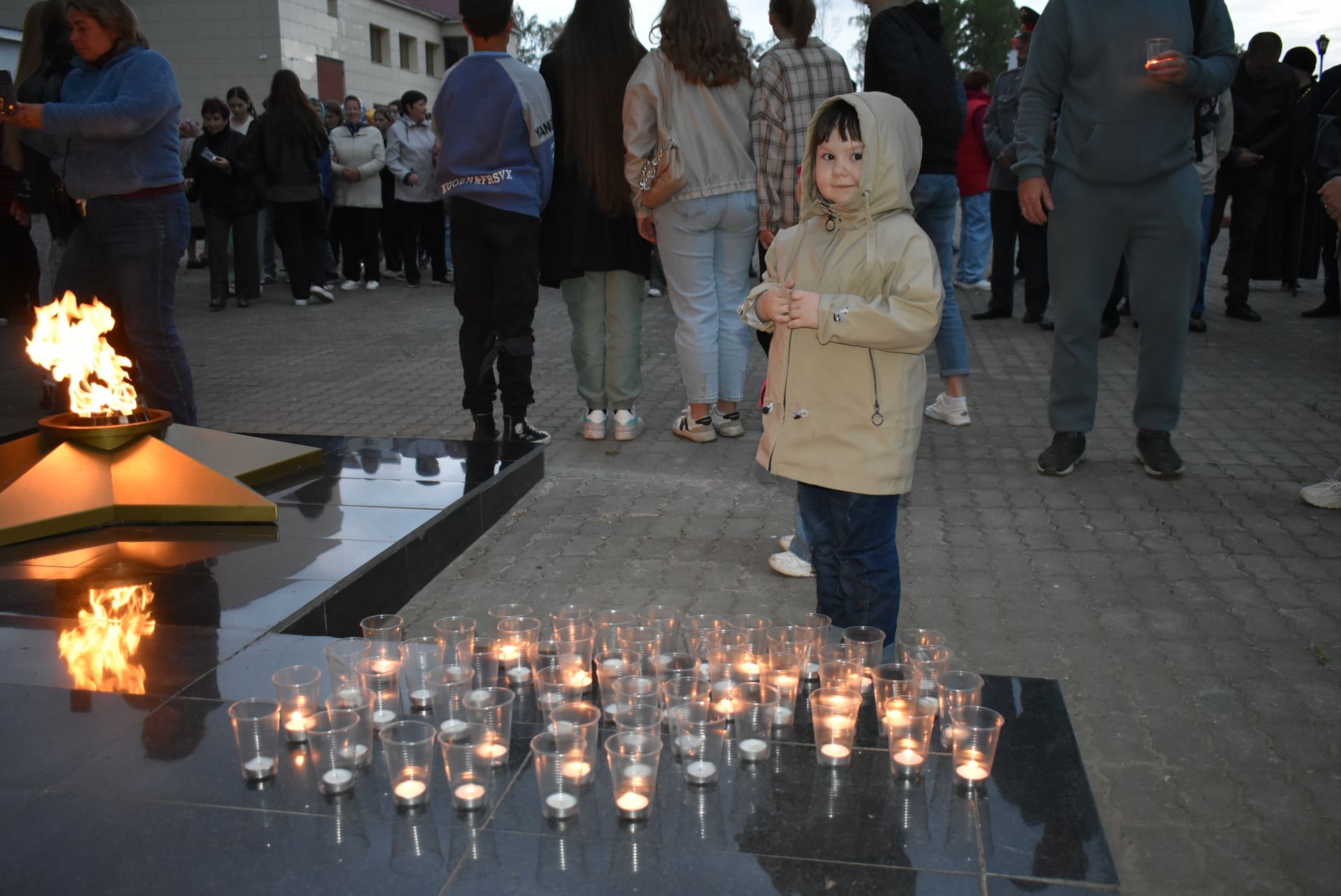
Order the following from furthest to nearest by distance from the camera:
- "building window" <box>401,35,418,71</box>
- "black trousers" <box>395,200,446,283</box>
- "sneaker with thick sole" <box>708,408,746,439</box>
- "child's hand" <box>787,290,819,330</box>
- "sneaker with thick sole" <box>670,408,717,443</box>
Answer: "building window" <box>401,35,418,71</box>, "black trousers" <box>395,200,446,283</box>, "sneaker with thick sole" <box>708,408,746,439</box>, "sneaker with thick sole" <box>670,408,717,443</box>, "child's hand" <box>787,290,819,330</box>

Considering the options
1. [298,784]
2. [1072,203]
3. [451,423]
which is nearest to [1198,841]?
[298,784]

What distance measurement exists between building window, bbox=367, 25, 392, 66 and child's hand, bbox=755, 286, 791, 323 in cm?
3518

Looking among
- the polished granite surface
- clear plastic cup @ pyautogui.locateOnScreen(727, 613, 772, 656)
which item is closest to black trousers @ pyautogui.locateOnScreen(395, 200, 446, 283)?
the polished granite surface

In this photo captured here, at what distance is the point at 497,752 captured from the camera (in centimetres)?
250

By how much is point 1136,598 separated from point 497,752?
258 centimetres

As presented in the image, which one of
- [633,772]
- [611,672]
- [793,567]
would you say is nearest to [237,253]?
[793,567]

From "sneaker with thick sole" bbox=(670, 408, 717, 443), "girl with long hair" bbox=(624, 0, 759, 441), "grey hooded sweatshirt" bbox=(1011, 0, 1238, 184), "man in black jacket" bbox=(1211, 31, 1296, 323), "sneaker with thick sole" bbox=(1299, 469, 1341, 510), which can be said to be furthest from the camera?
"man in black jacket" bbox=(1211, 31, 1296, 323)

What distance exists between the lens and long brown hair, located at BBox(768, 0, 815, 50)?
18.4 feet

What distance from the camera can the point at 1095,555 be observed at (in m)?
4.58

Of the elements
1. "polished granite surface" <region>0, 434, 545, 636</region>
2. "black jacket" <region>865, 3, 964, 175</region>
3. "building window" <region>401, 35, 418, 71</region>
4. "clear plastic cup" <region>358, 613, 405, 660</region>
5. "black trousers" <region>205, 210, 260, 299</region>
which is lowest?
"polished granite surface" <region>0, 434, 545, 636</region>

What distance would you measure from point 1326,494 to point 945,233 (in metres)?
2.37

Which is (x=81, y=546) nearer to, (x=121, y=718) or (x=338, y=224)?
(x=121, y=718)

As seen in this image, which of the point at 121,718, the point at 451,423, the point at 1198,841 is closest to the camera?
the point at 1198,841

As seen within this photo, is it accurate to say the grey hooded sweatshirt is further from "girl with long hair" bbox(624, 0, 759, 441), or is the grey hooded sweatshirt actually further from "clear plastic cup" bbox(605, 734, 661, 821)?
"clear plastic cup" bbox(605, 734, 661, 821)
